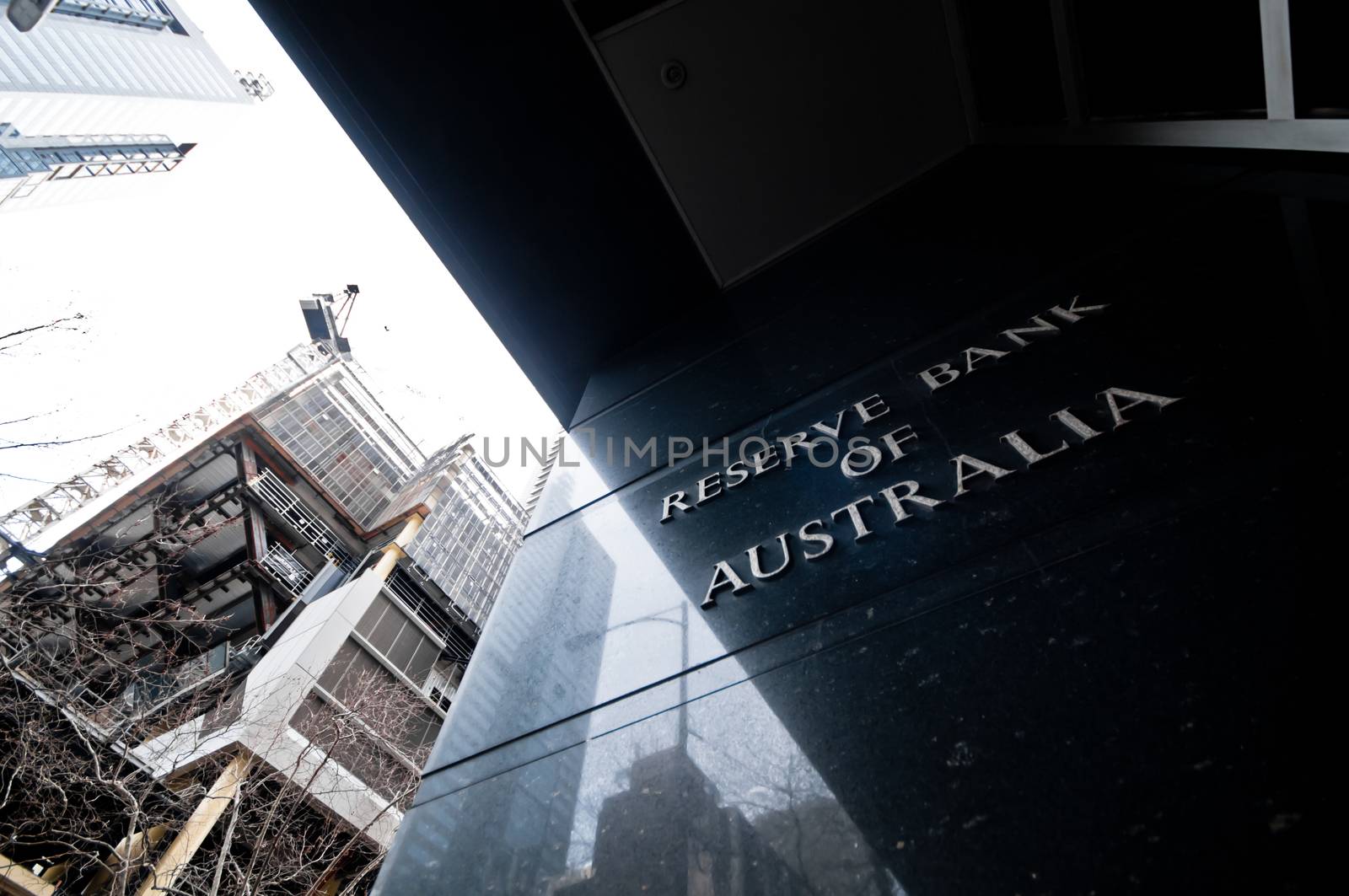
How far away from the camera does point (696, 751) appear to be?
214 cm

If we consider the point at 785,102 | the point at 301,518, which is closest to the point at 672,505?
the point at 785,102

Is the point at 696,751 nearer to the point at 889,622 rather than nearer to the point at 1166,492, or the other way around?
the point at 889,622

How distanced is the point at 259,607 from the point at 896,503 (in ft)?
82.7

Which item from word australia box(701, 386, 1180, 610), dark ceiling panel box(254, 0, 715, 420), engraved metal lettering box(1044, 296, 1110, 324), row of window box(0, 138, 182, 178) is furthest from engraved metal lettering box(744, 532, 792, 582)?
row of window box(0, 138, 182, 178)

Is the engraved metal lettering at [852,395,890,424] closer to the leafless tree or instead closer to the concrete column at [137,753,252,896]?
the leafless tree

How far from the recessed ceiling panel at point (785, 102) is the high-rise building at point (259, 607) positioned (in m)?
8.23

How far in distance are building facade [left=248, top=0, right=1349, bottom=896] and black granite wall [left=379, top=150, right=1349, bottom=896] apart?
0.01 m

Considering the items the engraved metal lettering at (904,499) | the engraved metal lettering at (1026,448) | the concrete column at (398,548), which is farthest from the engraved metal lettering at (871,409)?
the concrete column at (398,548)

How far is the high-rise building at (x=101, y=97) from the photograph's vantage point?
4109 cm

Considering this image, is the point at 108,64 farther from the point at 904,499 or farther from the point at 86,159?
the point at 904,499

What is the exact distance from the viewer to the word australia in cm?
221

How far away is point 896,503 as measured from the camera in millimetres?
2467

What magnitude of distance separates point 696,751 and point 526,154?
452 centimetres

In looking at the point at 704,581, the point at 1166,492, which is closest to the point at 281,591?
the point at 704,581
